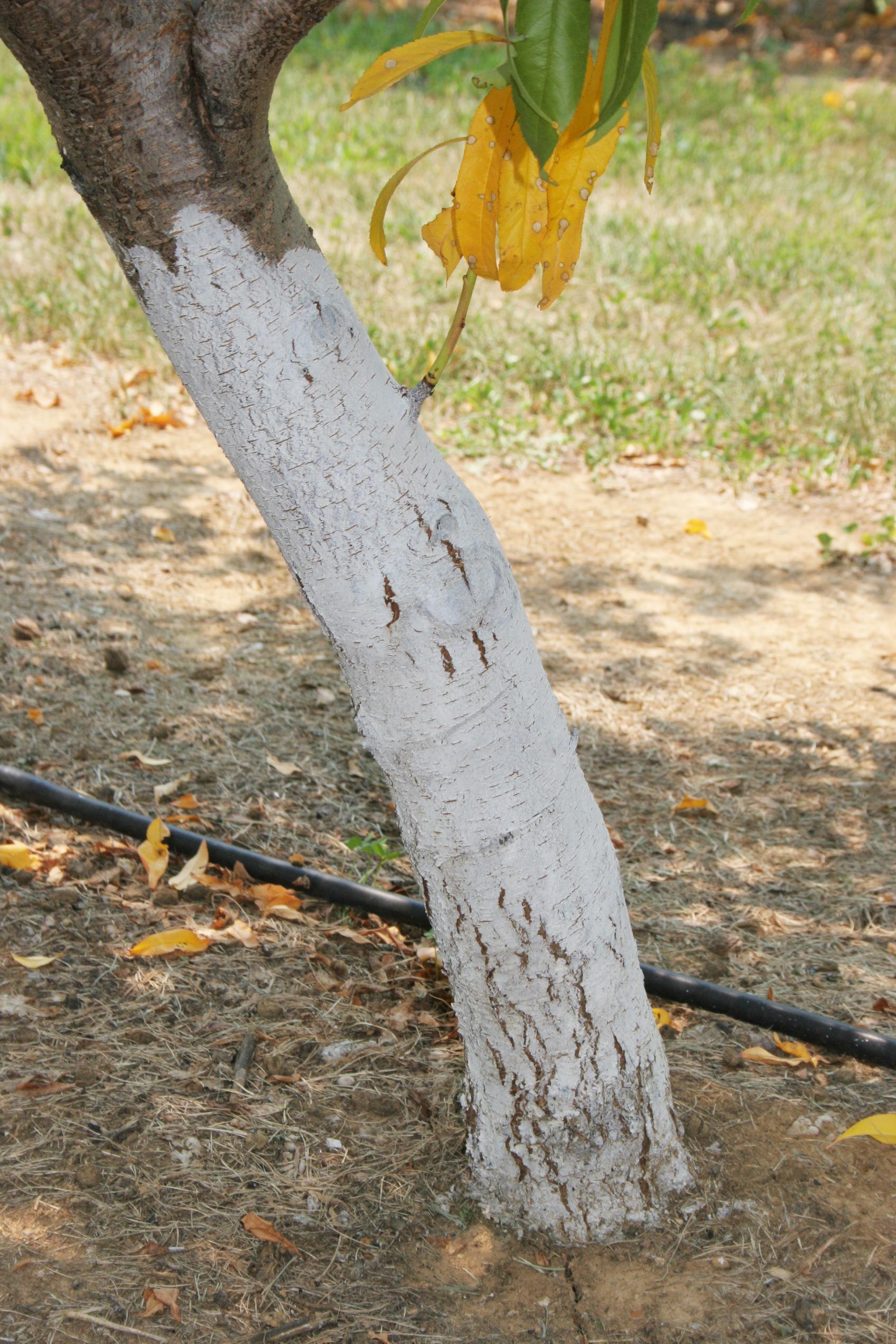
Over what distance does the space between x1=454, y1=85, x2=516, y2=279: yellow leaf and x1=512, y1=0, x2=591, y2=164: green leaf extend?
4.3 inches

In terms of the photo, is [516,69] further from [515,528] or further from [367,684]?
[515,528]

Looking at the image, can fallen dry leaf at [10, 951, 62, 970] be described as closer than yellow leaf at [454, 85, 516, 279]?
No

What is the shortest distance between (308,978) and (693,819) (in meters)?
1.15

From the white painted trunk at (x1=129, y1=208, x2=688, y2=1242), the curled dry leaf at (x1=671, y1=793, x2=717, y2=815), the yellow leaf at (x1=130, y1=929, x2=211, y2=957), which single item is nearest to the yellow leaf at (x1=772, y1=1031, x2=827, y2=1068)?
the white painted trunk at (x1=129, y1=208, x2=688, y2=1242)

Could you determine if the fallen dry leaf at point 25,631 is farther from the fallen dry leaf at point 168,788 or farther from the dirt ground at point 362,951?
the fallen dry leaf at point 168,788

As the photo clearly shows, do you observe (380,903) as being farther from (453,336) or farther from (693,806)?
(453,336)

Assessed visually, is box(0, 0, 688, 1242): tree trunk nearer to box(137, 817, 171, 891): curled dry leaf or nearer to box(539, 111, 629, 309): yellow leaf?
box(539, 111, 629, 309): yellow leaf

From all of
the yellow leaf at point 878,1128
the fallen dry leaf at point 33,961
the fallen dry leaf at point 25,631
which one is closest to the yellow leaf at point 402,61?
the yellow leaf at point 878,1128

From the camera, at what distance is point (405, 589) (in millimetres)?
1393

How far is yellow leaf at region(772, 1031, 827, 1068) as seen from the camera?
6.82 ft

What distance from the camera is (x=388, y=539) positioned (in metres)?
1.38

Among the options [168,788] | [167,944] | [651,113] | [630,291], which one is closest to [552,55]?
[651,113]

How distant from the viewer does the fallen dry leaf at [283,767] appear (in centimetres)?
289

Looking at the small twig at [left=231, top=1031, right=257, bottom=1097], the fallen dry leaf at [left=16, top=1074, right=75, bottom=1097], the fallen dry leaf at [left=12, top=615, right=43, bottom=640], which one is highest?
the fallen dry leaf at [left=12, top=615, right=43, bottom=640]
